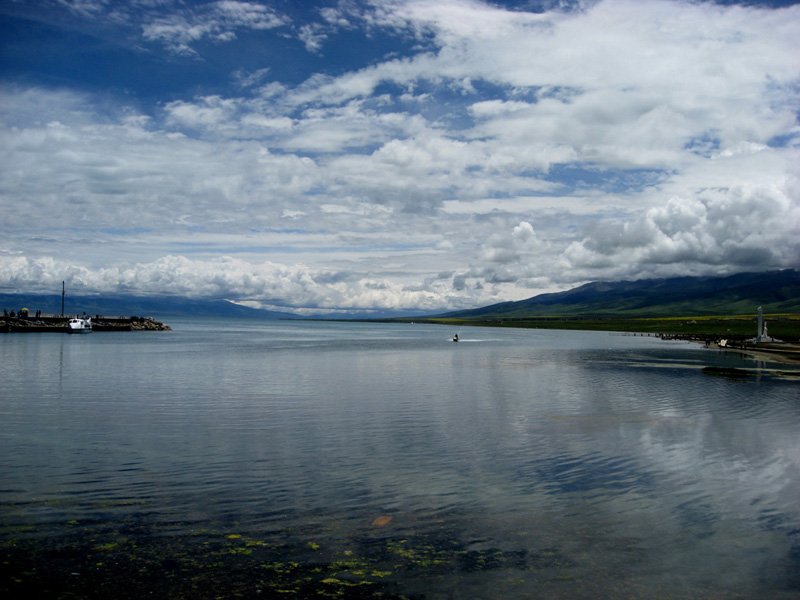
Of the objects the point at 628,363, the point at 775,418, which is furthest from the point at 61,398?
the point at 628,363

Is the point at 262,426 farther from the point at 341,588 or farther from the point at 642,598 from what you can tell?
the point at 642,598

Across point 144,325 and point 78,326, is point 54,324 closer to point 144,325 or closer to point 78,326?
point 78,326

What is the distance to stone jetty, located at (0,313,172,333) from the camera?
13869 cm

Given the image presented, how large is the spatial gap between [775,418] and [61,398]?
140 feet

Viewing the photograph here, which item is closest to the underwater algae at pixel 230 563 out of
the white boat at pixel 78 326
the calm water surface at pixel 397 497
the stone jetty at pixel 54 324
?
the calm water surface at pixel 397 497

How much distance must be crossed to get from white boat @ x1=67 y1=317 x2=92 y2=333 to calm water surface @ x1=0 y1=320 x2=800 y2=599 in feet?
386

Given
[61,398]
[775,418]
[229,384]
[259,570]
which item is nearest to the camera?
[259,570]

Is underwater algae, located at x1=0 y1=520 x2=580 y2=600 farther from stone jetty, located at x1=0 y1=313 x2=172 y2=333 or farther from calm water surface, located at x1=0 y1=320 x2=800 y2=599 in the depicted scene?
stone jetty, located at x1=0 y1=313 x2=172 y2=333

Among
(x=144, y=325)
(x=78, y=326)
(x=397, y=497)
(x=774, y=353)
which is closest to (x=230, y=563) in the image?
(x=397, y=497)

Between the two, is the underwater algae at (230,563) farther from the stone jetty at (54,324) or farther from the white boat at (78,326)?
the stone jetty at (54,324)

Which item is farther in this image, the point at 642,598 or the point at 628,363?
the point at 628,363

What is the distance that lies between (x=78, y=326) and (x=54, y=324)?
19178mm

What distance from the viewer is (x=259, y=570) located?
11367mm

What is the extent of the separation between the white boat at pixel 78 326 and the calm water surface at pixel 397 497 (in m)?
118
